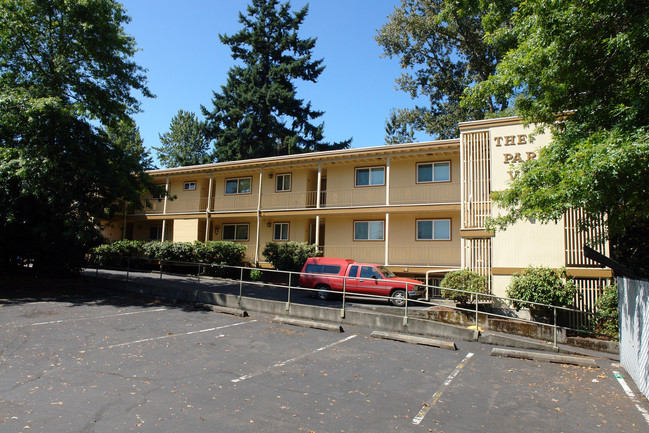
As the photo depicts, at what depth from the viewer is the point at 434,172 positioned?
66.4ft

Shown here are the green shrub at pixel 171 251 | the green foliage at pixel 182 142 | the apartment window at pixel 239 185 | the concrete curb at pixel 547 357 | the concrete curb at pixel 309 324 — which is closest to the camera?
the concrete curb at pixel 547 357

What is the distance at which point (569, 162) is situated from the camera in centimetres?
733

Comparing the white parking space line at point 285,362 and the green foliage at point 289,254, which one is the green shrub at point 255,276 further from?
the white parking space line at point 285,362

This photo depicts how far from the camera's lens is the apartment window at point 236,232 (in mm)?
26016

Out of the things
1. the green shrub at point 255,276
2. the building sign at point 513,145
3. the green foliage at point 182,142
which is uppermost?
the green foliage at point 182,142

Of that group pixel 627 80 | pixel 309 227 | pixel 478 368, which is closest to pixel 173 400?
pixel 478 368

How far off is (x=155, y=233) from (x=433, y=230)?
66.5ft

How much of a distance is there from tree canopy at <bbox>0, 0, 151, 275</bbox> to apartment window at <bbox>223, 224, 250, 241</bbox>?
916cm

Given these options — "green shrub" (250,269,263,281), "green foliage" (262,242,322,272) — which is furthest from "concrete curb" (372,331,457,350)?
"green shrub" (250,269,263,281)

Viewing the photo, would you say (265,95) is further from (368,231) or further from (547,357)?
(547,357)

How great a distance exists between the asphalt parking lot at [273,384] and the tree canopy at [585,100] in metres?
3.20

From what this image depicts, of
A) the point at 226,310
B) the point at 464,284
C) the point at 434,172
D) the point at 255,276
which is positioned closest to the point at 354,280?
the point at 464,284

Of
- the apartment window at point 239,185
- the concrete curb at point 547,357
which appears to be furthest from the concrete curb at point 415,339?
the apartment window at point 239,185

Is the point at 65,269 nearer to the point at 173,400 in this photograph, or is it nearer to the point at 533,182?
the point at 173,400
